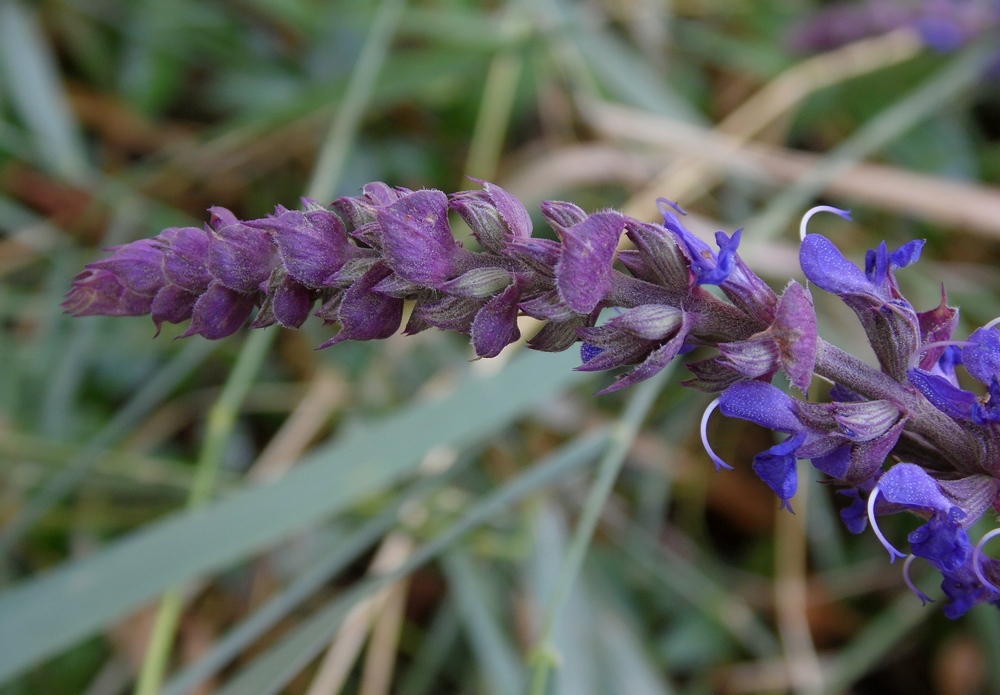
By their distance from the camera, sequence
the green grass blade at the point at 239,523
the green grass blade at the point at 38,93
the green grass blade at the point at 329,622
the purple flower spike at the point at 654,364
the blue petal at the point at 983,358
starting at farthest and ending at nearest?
the green grass blade at the point at 38,93, the green grass blade at the point at 239,523, the green grass blade at the point at 329,622, the blue petal at the point at 983,358, the purple flower spike at the point at 654,364

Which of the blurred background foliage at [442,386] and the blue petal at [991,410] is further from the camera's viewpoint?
the blurred background foliage at [442,386]

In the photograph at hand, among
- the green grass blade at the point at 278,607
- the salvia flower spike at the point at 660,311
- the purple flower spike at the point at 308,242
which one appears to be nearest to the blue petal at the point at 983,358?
the salvia flower spike at the point at 660,311

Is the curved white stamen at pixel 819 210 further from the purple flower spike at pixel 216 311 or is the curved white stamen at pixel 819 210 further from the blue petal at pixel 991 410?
the purple flower spike at pixel 216 311

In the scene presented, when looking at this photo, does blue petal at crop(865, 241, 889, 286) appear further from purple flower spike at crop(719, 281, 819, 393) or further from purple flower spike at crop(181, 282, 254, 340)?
purple flower spike at crop(181, 282, 254, 340)

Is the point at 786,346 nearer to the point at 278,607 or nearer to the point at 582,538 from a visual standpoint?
the point at 582,538

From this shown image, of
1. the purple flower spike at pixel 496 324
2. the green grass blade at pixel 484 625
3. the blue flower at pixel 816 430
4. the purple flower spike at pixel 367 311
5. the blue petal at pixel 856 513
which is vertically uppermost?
the purple flower spike at pixel 367 311

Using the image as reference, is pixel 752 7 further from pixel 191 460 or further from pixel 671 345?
pixel 671 345

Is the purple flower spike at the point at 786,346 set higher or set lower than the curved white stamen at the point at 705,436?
higher

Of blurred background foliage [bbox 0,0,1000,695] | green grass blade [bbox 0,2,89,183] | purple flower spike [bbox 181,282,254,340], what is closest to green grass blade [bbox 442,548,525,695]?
blurred background foliage [bbox 0,0,1000,695]

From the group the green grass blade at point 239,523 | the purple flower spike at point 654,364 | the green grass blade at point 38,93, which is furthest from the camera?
the green grass blade at point 38,93
